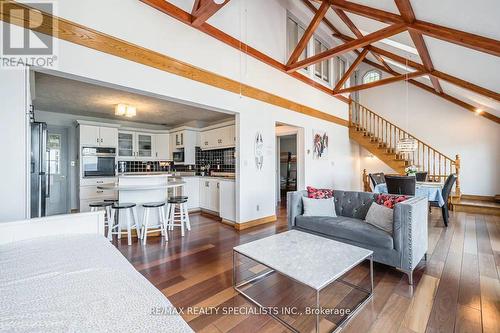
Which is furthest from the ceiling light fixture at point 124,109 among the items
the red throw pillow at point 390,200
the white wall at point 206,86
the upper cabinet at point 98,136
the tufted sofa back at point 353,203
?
the red throw pillow at point 390,200

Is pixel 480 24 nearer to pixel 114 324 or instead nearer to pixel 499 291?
pixel 499 291

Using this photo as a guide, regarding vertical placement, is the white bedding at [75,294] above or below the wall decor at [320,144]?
below

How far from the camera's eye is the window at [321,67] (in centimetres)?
603

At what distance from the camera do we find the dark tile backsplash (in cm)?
602

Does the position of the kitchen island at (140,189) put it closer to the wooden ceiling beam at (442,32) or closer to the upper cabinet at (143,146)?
the upper cabinet at (143,146)

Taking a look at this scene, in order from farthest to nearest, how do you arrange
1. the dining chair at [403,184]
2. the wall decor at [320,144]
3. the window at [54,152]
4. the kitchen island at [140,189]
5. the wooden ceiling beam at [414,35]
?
1. the wall decor at [320,144]
2. the window at [54,152]
3. the dining chair at [403,184]
4. the kitchen island at [140,189]
5. the wooden ceiling beam at [414,35]

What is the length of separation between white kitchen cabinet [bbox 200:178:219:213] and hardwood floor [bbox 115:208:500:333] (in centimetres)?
167

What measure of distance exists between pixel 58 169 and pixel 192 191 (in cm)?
325

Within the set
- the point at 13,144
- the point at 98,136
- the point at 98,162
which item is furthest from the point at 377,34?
the point at 98,162

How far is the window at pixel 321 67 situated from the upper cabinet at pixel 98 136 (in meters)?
5.50

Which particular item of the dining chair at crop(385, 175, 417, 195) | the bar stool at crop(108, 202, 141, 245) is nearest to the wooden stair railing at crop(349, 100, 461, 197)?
the dining chair at crop(385, 175, 417, 195)

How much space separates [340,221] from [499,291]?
4.82ft

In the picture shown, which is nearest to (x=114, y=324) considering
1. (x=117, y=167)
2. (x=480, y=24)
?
(x=480, y=24)

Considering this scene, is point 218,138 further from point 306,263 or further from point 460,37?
point 460,37
